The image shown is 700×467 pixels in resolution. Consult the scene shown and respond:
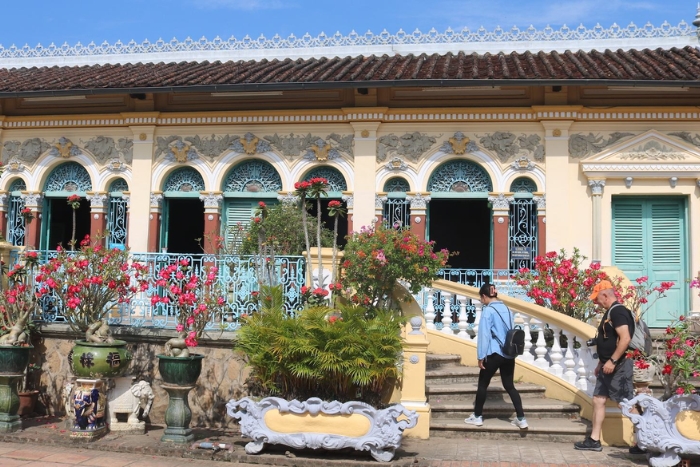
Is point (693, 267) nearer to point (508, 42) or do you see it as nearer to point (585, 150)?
point (585, 150)

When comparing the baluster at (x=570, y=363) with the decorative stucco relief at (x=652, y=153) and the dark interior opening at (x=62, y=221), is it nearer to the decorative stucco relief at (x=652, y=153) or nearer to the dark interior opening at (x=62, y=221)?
the decorative stucco relief at (x=652, y=153)

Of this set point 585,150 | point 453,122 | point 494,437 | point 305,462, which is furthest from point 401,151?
point 305,462

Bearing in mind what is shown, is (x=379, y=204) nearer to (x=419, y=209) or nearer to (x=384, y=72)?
(x=419, y=209)

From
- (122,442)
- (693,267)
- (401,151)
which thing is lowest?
(122,442)

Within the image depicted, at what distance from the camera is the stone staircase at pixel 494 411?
25.5 ft

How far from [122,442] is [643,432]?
523 cm

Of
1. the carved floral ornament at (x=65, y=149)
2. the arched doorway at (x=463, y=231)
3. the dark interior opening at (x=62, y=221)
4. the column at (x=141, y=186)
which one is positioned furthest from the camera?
the arched doorway at (x=463, y=231)

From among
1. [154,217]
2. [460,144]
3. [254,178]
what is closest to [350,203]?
[254,178]

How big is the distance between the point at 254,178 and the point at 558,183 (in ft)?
18.2

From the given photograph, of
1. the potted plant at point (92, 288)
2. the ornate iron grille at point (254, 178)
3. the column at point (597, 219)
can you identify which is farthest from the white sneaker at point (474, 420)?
the ornate iron grille at point (254, 178)

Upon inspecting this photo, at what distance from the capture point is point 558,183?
12422mm

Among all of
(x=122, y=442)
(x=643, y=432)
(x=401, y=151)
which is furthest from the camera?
(x=401, y=151)

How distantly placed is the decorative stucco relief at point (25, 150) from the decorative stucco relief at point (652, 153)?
10.9 meters

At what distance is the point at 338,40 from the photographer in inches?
609
